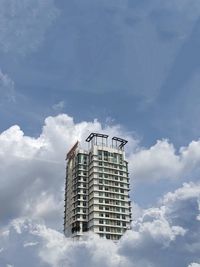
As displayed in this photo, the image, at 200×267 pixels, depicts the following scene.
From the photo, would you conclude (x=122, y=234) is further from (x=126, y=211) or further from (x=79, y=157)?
(x=79, y=157)

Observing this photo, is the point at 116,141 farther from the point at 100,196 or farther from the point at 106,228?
the point at 106,228

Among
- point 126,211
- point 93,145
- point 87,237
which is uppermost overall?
point 93,145

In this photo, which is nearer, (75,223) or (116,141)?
(75,223)

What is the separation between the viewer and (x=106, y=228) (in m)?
140

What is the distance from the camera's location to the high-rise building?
142m

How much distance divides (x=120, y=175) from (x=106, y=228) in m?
22.9

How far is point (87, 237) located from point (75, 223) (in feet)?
30.2

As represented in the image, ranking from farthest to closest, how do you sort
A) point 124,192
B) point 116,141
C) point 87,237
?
point 116,141, point 124,192, point 87,237

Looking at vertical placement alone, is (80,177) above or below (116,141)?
below

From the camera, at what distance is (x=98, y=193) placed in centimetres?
14662

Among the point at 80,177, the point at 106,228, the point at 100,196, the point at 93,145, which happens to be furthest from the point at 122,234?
the point at 93,145

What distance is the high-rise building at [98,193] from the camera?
142375 mm

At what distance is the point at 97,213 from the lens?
142500 millimetres

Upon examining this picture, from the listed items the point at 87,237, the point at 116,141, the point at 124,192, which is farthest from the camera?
the point at 116,141
